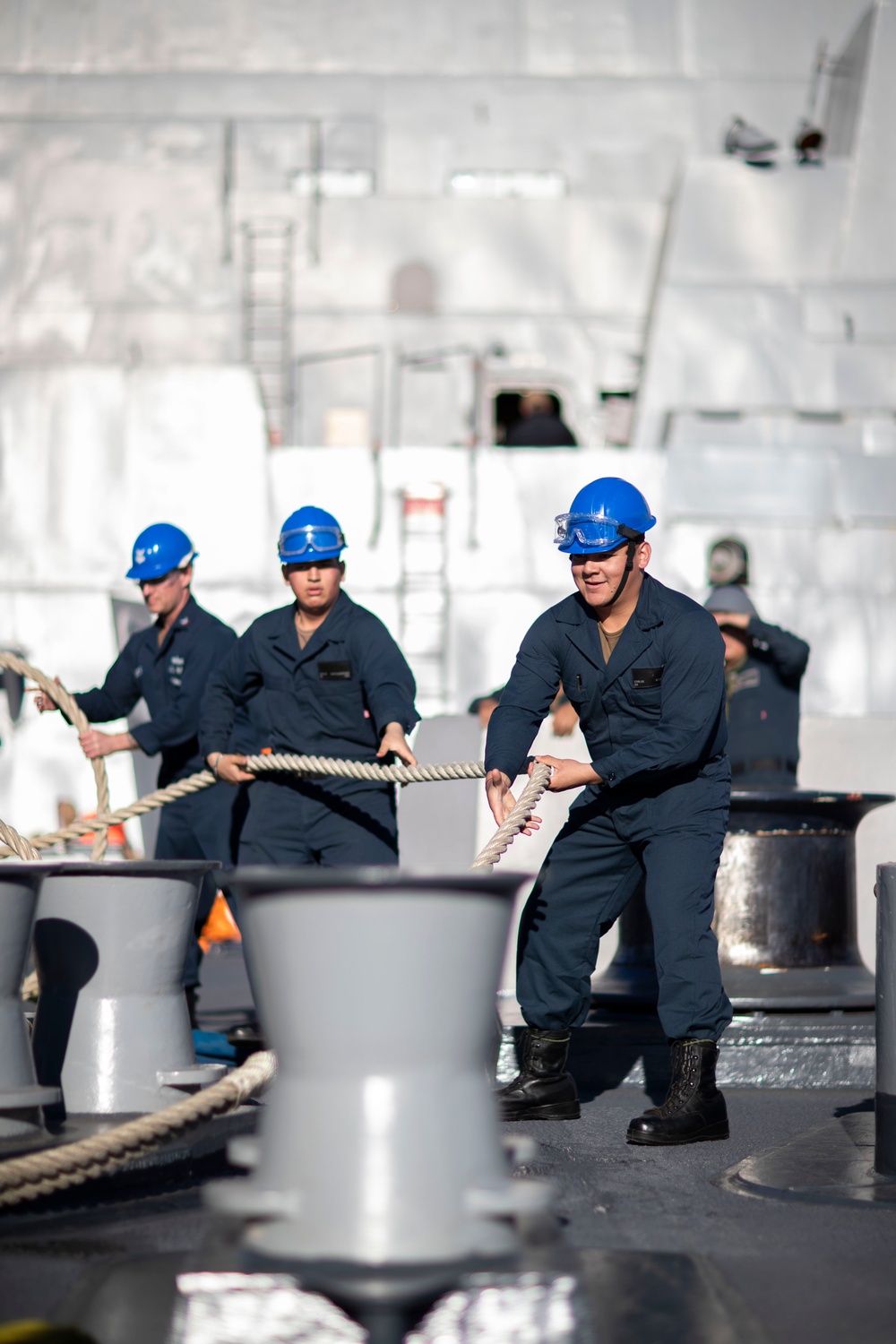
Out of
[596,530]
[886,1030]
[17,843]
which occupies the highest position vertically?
[596,530]

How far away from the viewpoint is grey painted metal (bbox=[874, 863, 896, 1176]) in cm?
366

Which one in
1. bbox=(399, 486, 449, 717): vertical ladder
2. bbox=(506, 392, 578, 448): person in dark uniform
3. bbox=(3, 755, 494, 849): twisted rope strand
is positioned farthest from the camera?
bbox=(506, 392, 578, 448): person in dark uniform

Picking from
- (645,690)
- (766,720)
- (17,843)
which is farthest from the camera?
(766,720)

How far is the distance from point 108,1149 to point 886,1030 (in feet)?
6.33

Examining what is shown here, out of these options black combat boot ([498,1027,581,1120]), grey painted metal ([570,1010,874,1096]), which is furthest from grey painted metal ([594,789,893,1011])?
black combat boot ([498,1027,581,1120])

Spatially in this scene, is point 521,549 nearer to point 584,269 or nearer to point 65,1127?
point 584,269

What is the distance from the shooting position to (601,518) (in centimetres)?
412

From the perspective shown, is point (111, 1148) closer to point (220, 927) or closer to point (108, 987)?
point (108, 987)

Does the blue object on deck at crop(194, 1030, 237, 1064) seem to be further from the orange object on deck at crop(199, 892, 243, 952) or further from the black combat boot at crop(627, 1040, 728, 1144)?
the orange object on deck at crop(199, 892, 243, 952)

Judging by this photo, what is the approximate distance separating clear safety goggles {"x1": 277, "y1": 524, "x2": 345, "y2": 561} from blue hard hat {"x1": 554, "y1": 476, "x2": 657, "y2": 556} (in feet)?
3.89

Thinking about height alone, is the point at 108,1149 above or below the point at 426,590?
below

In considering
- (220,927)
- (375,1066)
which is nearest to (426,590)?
(220,927)

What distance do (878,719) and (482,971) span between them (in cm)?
548

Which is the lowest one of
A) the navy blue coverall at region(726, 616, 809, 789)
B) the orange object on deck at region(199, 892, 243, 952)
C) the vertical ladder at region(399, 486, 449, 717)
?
the orange object on deck at region(199, 892, 243, 952)
